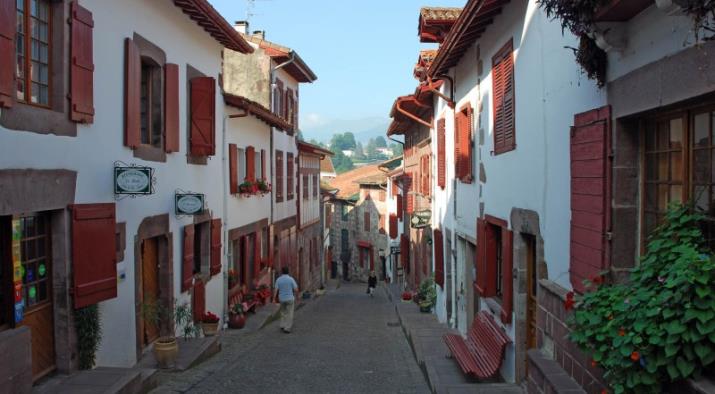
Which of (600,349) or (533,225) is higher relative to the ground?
(533,225)

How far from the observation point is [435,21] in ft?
45.1

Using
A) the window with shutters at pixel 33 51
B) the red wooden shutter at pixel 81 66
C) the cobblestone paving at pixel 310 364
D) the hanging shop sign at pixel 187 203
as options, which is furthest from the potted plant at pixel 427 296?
the window with shutters at pixel 33 51

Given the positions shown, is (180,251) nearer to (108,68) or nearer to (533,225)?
(108,68)

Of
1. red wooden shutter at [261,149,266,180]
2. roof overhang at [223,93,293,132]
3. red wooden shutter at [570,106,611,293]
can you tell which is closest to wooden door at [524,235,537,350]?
red wooden shutter at [570,106,611,293]

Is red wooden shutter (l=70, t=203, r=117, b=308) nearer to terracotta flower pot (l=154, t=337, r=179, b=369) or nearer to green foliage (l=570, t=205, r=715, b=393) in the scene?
terracotta flower pot (l=154, t=337, r=179, b=369)

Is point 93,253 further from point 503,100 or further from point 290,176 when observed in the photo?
point 290,176

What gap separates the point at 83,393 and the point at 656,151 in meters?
5.49

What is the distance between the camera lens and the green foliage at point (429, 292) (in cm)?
1742

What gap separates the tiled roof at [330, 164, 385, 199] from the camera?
4233 cm

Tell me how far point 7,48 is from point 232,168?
9225mm

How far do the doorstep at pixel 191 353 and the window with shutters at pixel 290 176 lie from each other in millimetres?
11794

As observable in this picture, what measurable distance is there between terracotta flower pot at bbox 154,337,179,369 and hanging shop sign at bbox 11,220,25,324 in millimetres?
2991

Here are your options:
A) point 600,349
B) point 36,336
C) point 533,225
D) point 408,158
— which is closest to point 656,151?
point 600,349

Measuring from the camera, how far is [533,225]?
742cm
